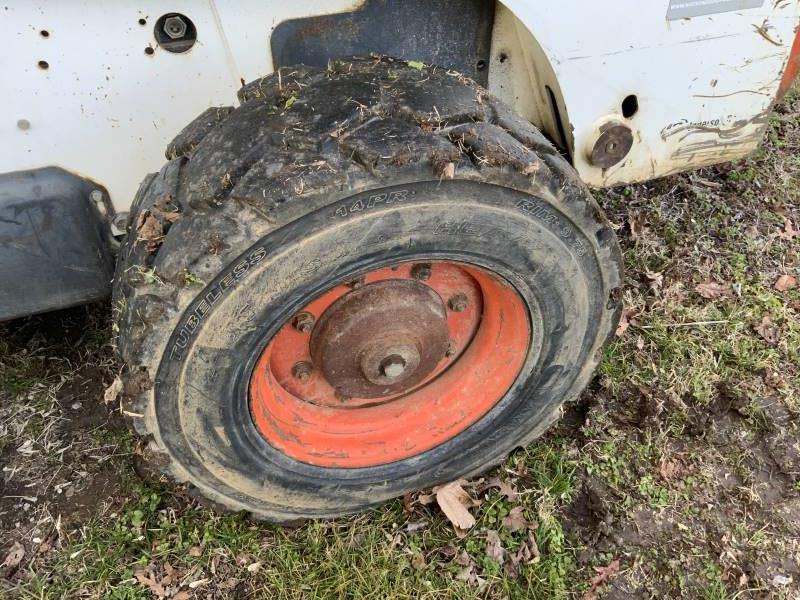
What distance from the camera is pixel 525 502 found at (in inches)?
100.0

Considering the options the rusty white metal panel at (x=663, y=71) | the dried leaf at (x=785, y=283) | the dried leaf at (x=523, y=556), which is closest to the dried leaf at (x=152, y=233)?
the rusty white metal panel at (x=663, y=71)

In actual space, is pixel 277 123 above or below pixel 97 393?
above

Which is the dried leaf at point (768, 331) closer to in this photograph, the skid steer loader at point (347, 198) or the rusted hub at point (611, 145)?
the skid steer loader at point (347, 198)

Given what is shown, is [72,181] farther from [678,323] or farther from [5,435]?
[678,323]

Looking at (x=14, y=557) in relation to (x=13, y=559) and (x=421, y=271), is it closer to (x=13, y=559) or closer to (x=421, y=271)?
(x=13, y=559)

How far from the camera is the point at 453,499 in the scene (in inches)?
98.6

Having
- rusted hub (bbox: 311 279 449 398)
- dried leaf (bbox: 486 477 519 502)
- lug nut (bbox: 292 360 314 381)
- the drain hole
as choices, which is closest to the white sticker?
the drain hole

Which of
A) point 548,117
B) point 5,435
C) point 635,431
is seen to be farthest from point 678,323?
point 5,435

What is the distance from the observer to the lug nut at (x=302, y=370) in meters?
2.26

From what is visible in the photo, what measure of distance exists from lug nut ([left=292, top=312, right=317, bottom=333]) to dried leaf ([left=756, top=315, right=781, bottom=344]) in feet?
6.83

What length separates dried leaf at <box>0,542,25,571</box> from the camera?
2385 mm

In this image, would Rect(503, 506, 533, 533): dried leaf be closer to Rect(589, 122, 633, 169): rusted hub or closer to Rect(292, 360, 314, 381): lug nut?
Rect(292, 360, 314, 381): lug nut

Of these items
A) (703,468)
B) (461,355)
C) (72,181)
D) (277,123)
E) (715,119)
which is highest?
(277,123)

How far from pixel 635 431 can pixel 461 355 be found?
813mm
